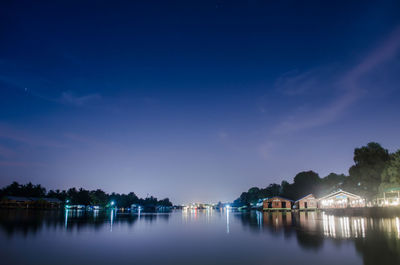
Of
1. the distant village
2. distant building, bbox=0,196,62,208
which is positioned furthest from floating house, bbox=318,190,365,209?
distant building, bbox=0,196,62,208

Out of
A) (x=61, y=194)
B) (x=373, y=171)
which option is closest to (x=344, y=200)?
(x=373, y=171)

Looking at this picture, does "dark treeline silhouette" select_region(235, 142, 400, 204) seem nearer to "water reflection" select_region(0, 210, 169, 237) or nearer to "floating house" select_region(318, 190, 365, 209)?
"floating house" select_region(318, 190, 365, 209)

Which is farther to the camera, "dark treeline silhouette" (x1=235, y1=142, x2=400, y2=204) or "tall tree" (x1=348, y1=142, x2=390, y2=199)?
"tall tree" (x1=348, y1=142, x2=390, y2=199)

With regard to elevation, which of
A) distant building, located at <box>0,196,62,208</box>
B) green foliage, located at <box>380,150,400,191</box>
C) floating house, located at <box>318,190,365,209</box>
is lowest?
distant building, located at <box>0,196,62,208</box>

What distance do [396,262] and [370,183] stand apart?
187 ft

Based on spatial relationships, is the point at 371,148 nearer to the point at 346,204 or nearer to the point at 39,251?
the point at 346,204

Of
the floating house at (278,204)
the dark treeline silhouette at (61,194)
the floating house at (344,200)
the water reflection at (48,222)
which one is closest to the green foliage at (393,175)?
the floating house at (344,200)

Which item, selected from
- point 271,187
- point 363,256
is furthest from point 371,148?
point 271,187

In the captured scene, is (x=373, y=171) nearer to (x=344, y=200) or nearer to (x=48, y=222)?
(x=344, y=200)

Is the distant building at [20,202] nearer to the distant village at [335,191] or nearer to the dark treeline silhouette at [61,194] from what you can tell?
the distant village at [335,191]

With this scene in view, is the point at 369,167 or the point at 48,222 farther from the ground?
the point at 369,167

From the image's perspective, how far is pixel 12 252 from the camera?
15109 mm

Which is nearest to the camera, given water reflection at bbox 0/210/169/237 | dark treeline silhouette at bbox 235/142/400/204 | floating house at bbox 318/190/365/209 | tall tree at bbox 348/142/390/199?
water reflection at bbox 0/210/169/237

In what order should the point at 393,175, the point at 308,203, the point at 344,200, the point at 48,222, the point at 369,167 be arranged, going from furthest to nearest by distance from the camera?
the point at 308,203 → the point at 344,200 → the point at 369,167 → the point at 393,175 → the point at 48,222
